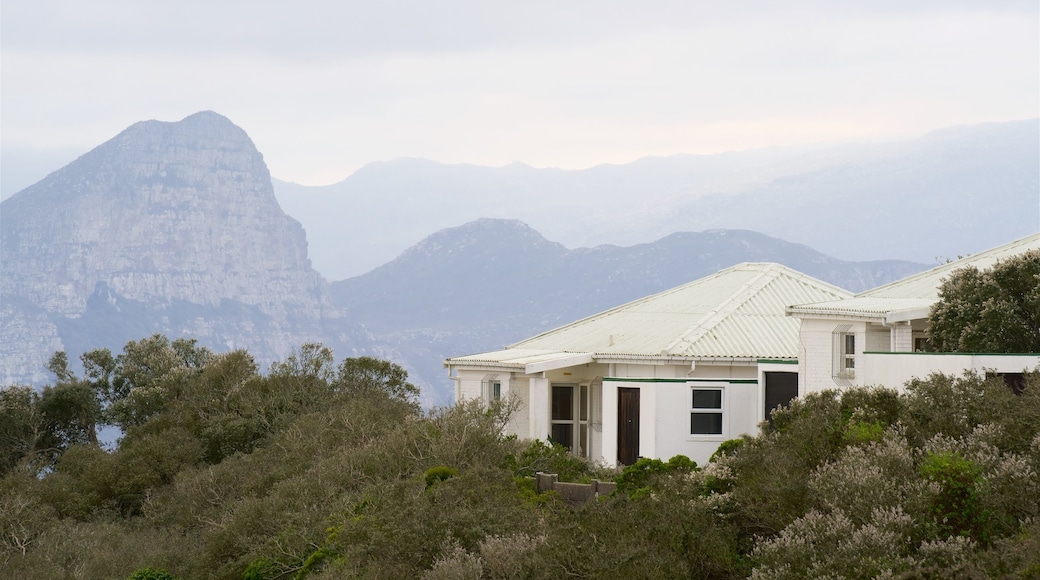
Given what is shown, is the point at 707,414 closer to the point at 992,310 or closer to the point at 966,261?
the point at 966,261

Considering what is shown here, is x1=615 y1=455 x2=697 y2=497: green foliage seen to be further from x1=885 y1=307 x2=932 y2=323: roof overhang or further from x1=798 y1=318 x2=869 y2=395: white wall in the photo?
x1=885 y1=307 x2=932 y2=323: roof overhang

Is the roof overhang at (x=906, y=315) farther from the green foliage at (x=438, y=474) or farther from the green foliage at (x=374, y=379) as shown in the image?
the green foliage at (x=374, y=379)

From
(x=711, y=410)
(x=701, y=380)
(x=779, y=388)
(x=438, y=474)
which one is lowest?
(x=438, y=474)

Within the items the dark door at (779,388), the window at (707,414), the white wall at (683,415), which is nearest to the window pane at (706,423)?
the window at (707,414)

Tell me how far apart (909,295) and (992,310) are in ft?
19.1

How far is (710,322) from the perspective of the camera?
31.7m

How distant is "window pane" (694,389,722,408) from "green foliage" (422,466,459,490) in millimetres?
9286

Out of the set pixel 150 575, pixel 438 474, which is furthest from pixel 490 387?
pixel 438 474

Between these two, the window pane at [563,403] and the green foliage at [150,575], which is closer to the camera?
the green foliage at [150,575]

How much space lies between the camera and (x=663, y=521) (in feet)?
49.4

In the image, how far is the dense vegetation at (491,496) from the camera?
12875 mm

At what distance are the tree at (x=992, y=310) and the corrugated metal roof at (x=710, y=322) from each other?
614 cm

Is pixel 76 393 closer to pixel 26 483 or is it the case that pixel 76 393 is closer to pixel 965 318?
pixel 26 483

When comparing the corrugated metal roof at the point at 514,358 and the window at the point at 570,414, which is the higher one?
the corrugated metal roof at the point at 514,358
